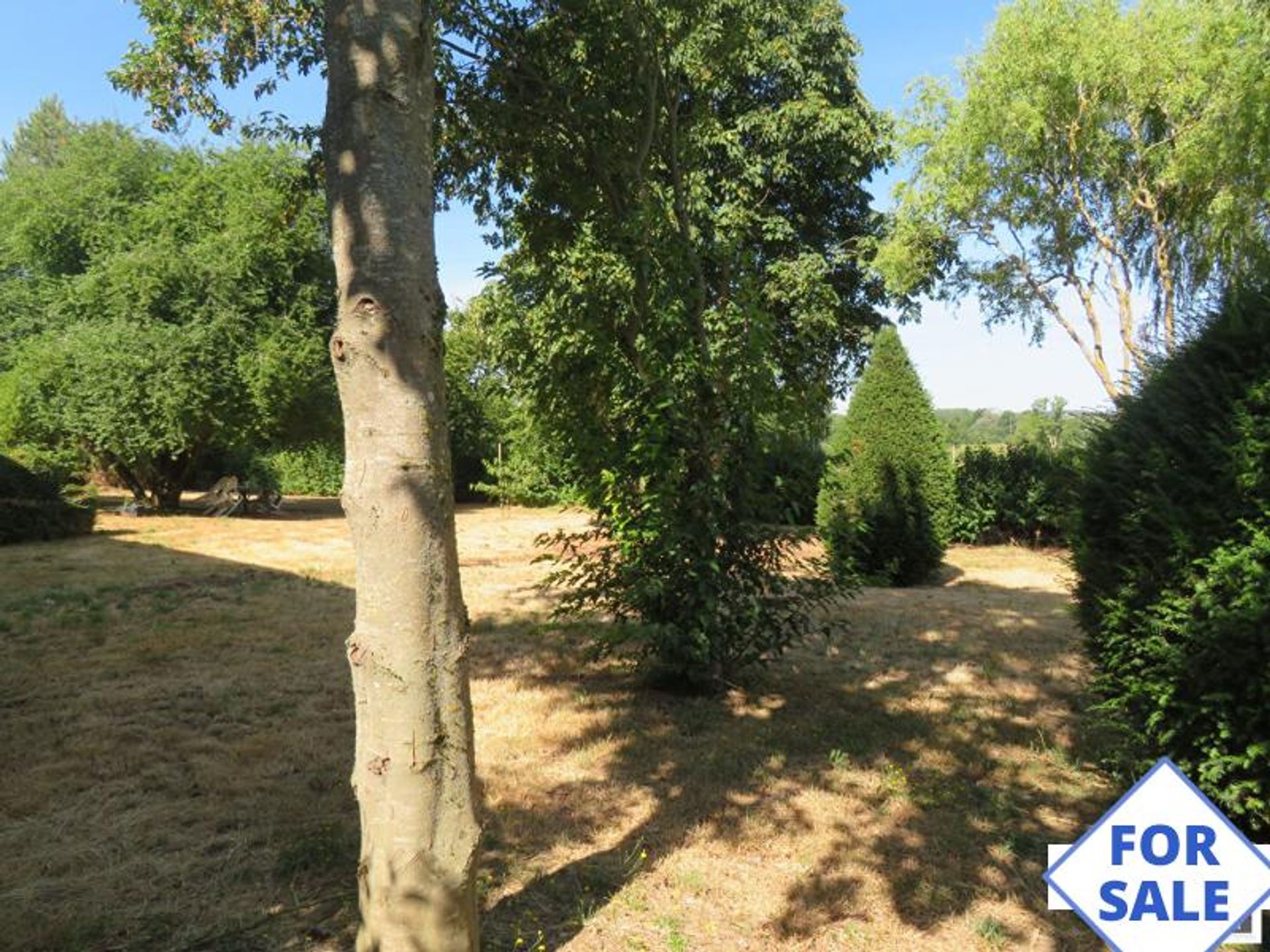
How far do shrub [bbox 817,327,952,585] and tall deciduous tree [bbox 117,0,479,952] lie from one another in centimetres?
942

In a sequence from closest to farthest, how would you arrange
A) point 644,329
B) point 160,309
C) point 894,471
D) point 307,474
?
point 644,329 → point 894,471 → point 160,309 → point 307,474

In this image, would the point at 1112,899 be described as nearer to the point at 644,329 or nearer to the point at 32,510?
the point at 644,329

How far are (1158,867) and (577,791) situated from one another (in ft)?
9.19

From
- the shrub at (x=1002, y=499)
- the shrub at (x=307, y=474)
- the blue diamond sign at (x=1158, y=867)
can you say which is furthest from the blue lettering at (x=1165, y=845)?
the shrub at (x=307, y=474)

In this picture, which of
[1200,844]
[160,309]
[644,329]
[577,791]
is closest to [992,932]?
[1200,844]

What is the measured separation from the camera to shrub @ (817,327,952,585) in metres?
11.6

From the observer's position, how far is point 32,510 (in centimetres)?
1362

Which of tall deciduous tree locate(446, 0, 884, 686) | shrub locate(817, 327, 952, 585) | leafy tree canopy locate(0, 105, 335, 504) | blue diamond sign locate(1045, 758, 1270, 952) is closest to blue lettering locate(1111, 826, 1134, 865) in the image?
blue diamond sign locate(1045, 758, 1270, 952)

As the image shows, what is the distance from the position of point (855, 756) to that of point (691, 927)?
1.98m

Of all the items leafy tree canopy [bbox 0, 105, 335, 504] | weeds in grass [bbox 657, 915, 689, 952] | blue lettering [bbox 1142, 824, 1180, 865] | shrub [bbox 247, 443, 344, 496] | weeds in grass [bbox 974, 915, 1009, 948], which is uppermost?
leafy tree canopy [bbox 0, 105, 335, 504]

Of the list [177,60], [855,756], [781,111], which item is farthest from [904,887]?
[781,111]

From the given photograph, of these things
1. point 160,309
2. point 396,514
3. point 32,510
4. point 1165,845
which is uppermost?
point 160,309

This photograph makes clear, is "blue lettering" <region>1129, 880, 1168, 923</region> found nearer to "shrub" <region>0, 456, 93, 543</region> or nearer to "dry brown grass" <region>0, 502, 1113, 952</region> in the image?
"dry brown grass" <region>0, 502, 1113, 952</region>

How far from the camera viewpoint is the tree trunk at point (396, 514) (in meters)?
2.26
